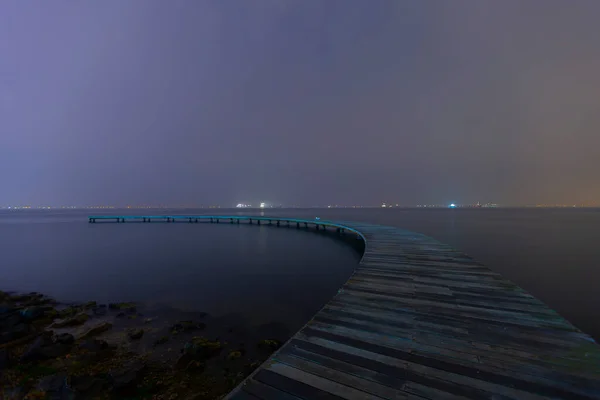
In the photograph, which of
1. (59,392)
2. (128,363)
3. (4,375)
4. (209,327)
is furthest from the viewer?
(209,327)

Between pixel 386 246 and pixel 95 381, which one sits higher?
pixel 386 246

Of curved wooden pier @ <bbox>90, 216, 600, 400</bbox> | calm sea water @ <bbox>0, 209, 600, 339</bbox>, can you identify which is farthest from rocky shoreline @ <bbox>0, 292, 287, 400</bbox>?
curved wooden pier @ <bbox>90, 216, 600, 400</bbox>

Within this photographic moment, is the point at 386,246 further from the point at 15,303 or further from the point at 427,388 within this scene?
the point at 15,303

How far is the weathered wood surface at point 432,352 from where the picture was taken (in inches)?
103

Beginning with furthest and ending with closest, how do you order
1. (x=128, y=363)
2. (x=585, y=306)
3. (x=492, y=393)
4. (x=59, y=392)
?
(x=585, y=306) < (x=128, y=363) < (x=59, y=392) < (x=492, y=393)

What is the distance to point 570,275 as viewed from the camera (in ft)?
41.3

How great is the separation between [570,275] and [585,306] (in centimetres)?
513

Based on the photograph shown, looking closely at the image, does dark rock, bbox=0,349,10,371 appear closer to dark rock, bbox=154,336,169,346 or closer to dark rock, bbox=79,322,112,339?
dark rock, bbox=79,322,112,339

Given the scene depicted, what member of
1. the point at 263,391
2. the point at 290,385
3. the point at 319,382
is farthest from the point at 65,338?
the point at 319,382

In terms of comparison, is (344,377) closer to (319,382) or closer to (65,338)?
(319,382)

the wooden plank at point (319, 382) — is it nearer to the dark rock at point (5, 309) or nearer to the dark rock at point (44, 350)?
the dark rock at point (44, 350)

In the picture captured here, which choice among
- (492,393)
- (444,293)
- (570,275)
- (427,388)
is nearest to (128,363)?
(427,388)

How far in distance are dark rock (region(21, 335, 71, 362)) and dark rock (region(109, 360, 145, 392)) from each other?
193cm

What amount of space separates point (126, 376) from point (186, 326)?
7.63 feet
